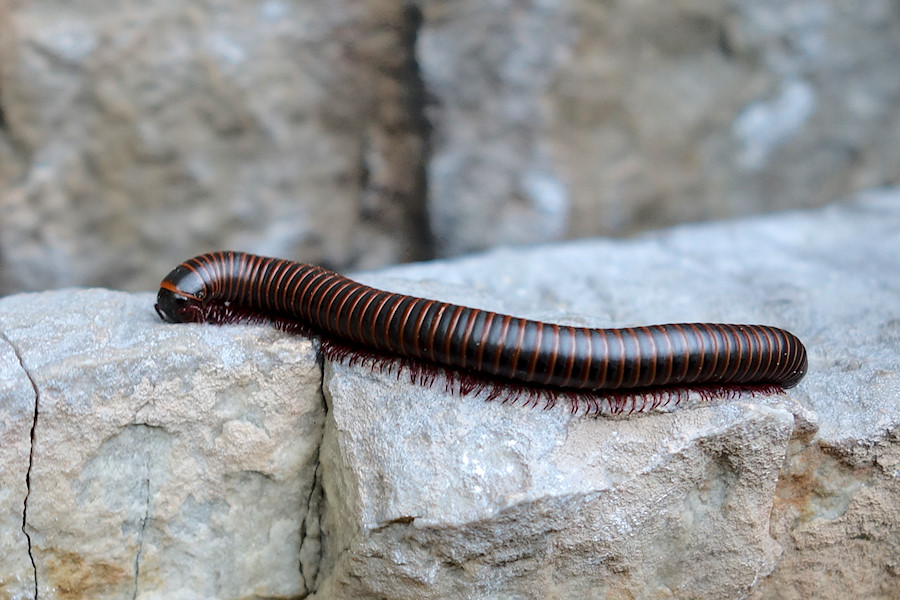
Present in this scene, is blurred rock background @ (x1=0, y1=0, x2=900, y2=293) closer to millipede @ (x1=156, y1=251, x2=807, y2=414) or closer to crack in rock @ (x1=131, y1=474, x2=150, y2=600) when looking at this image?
millipede @ (x1=156, y1=251, x2=807, y2=414)

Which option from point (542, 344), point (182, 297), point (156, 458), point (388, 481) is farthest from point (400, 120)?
point (388, 481)

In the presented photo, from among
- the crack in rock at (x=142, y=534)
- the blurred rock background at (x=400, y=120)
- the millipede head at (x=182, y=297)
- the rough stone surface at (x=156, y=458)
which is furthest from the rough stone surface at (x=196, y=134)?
the crack in rock at (x=142, y=534)

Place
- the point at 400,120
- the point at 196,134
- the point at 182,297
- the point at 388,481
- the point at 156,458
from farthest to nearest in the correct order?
the point at 400,120, the point at 196,134, the point at 182,297, the point at 156,458, the point at 388,481

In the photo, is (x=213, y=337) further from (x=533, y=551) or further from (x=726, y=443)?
(x=726, y=443)

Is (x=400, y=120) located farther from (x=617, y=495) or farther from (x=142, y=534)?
(x=617, y=495)

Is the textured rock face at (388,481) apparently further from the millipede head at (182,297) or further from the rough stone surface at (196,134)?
the rough stone surface at (196,134)

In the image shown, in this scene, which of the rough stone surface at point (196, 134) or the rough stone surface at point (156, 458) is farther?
the rough stone surface at point (196, 134)

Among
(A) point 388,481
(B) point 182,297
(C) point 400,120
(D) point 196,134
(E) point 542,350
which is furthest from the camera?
(C) point 400,120
